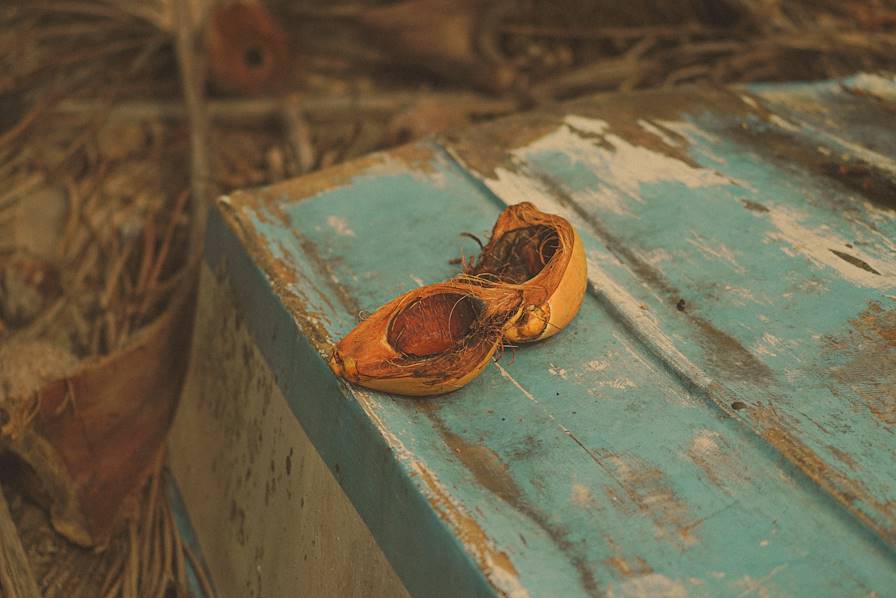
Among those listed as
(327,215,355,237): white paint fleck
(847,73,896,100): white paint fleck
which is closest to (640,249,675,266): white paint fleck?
(327,215,355,237): white paint fleck

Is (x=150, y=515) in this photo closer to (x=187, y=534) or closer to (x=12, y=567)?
(x=187, y=534)

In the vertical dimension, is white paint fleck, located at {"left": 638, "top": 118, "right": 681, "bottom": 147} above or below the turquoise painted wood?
above

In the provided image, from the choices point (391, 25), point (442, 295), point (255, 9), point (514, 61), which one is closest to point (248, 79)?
point (255, 9)

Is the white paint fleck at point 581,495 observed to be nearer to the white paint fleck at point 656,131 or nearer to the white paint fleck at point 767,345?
the white paint fleck at point 767,345

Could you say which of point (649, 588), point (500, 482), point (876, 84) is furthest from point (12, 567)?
point (876, 84)

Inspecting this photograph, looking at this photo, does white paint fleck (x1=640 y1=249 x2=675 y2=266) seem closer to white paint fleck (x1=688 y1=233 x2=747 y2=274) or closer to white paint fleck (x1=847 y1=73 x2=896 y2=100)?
white paint fleck (x1=688 y1=233 x2=747 y2=274)

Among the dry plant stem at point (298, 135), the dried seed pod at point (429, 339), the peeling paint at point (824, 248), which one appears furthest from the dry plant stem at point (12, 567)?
the peeling paint at point (824, 248)

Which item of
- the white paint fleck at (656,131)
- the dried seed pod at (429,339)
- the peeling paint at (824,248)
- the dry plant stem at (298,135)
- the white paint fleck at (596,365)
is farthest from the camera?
the dry plant stem at (298,135)
